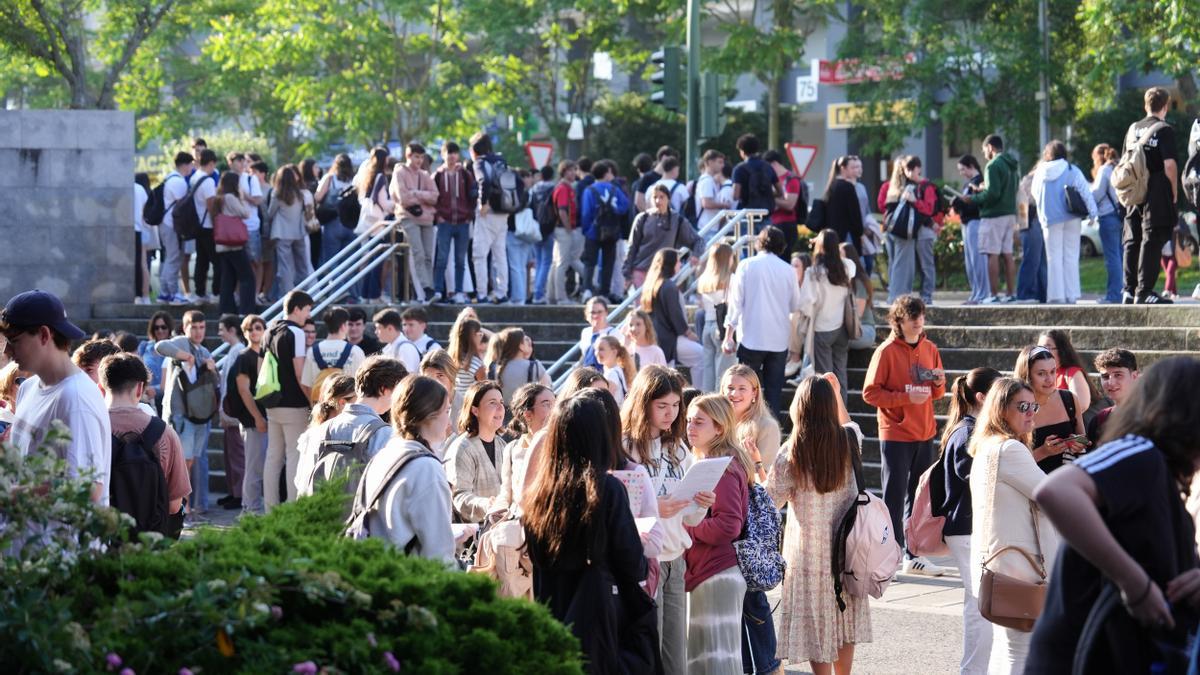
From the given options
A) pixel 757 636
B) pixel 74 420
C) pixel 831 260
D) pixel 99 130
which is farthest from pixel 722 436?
pixel 99 130

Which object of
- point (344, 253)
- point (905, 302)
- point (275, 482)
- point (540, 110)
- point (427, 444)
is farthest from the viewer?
point (540, 110)

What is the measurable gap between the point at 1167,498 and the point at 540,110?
32833mm

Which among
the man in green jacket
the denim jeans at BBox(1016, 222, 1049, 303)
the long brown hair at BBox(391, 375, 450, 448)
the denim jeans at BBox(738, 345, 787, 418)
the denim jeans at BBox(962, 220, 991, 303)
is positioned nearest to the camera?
the long brown hair at BBox(391, 375, 450, 448)

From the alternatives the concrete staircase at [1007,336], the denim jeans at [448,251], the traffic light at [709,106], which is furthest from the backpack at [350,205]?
the traffic light at [709,106]

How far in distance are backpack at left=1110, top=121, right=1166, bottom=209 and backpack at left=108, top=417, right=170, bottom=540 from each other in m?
9.47

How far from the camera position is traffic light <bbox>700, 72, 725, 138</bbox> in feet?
65.7

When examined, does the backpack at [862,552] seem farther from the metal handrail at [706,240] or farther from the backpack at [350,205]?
the backpack at [350,205]

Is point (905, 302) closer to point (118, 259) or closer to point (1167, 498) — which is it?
point (1167, 498)

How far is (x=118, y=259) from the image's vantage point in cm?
1948

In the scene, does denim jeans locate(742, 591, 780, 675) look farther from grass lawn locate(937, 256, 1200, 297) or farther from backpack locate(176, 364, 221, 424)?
grass lawn locate(937, 256, 1200, 297)

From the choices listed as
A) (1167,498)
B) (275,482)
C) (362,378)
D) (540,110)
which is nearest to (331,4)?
(540,110)

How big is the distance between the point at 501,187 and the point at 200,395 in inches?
192

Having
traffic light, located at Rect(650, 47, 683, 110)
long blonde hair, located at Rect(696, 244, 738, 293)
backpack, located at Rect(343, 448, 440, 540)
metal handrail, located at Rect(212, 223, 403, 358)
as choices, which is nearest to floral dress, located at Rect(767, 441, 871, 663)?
backpack, located at Rect(343, 448, 440, 540)

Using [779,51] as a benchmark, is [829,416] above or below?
below
